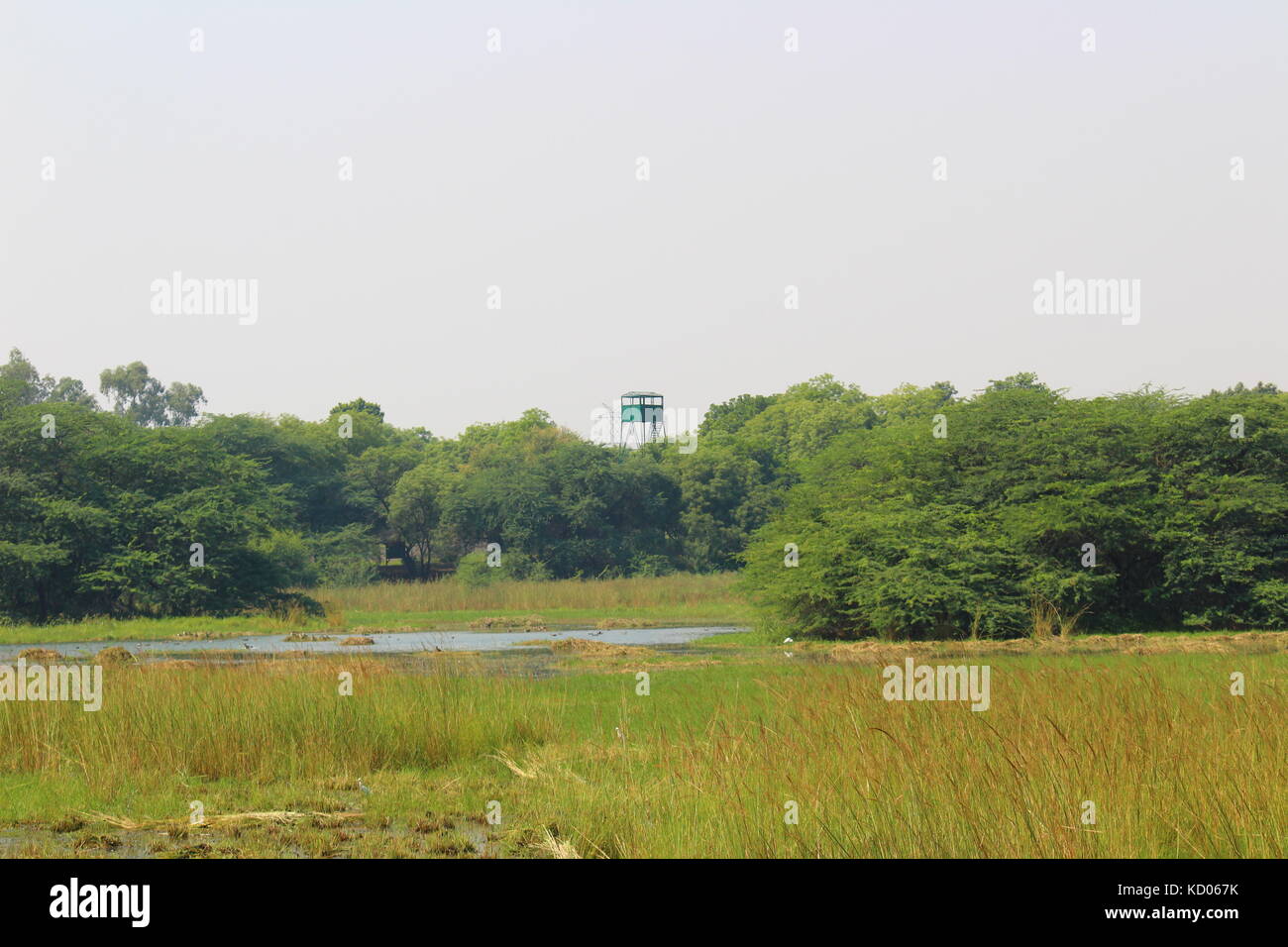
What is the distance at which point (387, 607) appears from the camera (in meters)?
45.7

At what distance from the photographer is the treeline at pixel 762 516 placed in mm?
30094

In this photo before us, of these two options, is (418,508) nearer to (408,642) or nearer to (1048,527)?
(408,642)

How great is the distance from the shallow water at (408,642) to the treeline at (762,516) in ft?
10.6

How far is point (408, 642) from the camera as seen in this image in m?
31.6

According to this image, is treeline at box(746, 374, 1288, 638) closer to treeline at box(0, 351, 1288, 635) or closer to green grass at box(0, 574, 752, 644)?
treeline at box(0, 351, 1288, 635)

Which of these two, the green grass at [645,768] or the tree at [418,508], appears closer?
the green grass at [645,768]

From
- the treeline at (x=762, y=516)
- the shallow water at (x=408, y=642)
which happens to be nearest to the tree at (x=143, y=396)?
the treeline at (x=762, y=516)

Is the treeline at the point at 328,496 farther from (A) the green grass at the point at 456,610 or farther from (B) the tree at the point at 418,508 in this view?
(A) the green grass at the point at 456,610

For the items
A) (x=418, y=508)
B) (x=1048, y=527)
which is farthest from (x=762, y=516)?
(x=1048, y=527)

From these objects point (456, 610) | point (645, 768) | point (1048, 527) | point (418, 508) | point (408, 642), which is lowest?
point (456, 610)

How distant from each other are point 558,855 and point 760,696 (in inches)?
309

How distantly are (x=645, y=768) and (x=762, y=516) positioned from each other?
54858 millimetres

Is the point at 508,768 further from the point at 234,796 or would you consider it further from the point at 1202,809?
the point at 1202,809
